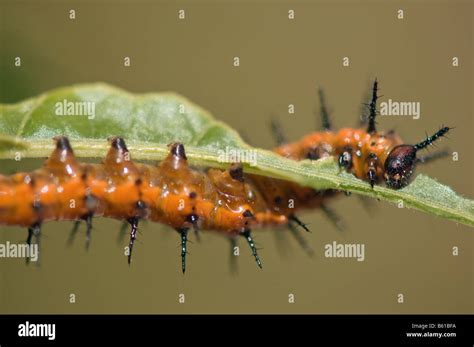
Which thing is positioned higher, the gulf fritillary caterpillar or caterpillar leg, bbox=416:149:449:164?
caterpillar leg, bbox=416:149:449:164

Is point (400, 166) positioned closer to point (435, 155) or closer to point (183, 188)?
point (435, 155)

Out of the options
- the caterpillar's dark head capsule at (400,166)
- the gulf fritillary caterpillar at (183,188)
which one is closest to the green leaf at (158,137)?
the gulf fritillary caterpillar at (183,188)

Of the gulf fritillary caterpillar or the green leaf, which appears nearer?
the green leaf

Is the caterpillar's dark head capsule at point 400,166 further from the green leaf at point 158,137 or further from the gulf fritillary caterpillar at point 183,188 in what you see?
the green leaf at point 158,137

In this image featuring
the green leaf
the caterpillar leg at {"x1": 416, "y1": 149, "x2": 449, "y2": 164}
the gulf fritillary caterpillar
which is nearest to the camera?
the green leaf

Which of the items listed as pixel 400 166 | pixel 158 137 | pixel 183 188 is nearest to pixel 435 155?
pixel 400 166

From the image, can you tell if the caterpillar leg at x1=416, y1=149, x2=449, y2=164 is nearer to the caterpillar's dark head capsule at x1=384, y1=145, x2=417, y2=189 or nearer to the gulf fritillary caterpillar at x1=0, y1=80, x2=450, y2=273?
the gulf fritillary caterpillar at x1=0, y1=80, x2=450, y2=273

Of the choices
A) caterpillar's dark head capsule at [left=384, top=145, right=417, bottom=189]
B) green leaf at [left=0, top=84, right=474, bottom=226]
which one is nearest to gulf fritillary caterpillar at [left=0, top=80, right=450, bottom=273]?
caterpillar's dark head capsule at [left=384, top=145, right=417, bottom=189]
